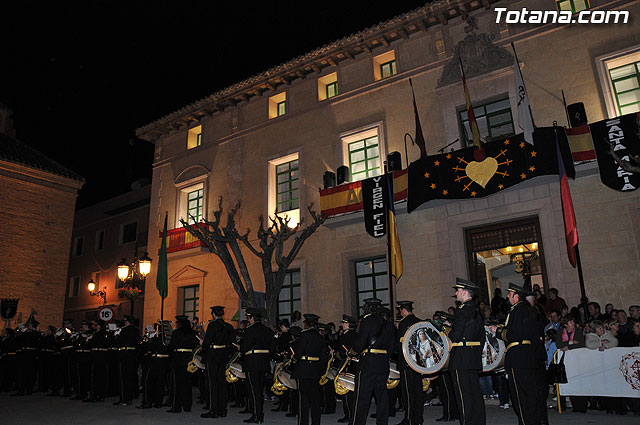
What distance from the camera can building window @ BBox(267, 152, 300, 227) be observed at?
18.6 metres

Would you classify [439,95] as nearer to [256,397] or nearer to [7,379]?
[256,397]

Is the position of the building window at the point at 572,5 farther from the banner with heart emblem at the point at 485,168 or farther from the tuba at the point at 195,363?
the tuba at the point at 195,363

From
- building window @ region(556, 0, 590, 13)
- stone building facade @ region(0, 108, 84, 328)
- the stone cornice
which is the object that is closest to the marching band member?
the stone cornice

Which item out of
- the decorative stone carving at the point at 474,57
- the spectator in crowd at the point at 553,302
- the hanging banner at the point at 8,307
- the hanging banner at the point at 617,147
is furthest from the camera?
the hanging banner at the point at 8,307

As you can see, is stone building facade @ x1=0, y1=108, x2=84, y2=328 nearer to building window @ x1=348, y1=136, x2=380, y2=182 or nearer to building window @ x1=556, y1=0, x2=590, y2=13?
building window @ x1=348, y1=136, x2=380, y2=182

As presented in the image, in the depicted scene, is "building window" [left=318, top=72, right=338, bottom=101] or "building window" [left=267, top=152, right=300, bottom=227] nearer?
"building window" [left=267, top=152, right=300, bottom=227]

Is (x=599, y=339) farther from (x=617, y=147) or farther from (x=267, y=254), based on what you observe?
(x=267, y=254)

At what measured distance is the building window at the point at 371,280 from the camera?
15.9m

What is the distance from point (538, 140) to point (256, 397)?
9.46 metres

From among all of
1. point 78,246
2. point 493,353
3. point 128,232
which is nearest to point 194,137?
point 128,232

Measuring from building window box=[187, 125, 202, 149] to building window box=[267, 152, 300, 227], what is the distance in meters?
4.92

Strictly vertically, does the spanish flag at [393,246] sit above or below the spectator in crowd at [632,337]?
above

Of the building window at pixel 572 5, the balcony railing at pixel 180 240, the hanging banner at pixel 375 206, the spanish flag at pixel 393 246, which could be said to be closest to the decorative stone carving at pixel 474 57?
the building window at pixel 572 5

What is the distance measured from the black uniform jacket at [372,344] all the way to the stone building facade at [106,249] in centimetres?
2477
